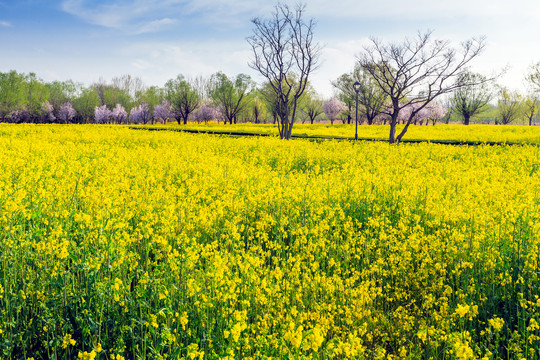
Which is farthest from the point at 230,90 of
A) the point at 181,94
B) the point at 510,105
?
the point at 510,105

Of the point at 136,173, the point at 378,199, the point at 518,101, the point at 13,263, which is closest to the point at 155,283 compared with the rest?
the point at 13,263

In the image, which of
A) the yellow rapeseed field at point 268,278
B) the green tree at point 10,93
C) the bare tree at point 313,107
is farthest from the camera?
the bare tree at point 313,107

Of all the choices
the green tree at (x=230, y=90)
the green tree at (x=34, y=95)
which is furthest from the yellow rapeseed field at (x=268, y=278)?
the green tree at (x=34, y=95)

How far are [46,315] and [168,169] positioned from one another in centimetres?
788

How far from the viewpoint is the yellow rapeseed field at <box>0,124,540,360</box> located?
3.12 meters

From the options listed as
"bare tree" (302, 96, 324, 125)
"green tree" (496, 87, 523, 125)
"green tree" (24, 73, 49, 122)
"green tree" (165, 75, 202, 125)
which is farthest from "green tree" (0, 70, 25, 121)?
"green tree" (496, 87, 523, 125)

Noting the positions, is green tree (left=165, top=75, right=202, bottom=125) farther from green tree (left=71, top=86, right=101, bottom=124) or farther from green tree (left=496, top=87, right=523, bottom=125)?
green tree (left=496, top=87, right=523, bottom=125)

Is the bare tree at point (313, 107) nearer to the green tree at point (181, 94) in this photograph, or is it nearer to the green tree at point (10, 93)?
the green tree at point (181, 94)

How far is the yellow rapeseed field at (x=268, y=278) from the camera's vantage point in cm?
312

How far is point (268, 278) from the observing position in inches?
168

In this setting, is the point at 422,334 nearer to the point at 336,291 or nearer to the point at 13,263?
the point at 336,291

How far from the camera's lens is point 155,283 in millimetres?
3445

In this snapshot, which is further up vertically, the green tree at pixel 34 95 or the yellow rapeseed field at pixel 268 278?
the green tree at pixel 34 95

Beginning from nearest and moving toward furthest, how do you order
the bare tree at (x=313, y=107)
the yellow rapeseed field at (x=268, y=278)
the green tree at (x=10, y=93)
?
the yellow rapeseed field at (x=268, y=278)
the green tree at (x=10, y=93)
the bare tree at (x=313, y=107)
